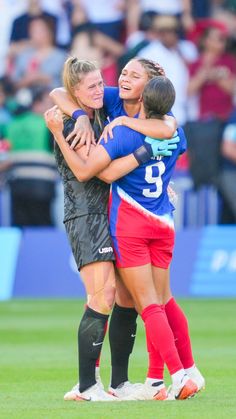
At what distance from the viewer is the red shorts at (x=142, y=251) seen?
26.2ft

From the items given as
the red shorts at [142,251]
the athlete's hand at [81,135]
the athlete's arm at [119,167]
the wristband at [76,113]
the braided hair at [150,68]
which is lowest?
the red shorts at [142,251]

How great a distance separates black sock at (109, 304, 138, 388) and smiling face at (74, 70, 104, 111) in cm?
142

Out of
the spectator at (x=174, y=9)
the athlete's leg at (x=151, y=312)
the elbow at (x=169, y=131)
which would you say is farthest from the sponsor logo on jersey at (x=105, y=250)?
the spectator at (x=174, y=9)

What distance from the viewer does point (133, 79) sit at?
8.08 meters

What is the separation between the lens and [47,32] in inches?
764

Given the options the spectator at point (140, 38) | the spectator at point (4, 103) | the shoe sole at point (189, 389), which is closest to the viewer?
the shoe sole at point (189, 389)

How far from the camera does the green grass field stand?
7332 millimetres

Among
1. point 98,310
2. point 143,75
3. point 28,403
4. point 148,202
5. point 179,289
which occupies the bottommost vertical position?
point 179,289

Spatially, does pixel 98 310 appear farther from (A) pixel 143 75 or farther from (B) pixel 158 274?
(A) pixel 143 75

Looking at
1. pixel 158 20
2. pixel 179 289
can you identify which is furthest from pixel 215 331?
pixel 158 20

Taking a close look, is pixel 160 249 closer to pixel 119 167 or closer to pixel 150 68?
pixel 119 167

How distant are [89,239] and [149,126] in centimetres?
87

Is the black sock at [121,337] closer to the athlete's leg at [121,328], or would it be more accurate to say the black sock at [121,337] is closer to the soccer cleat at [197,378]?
the athlete's leg at [121,328]

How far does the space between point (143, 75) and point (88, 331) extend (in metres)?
1.77
